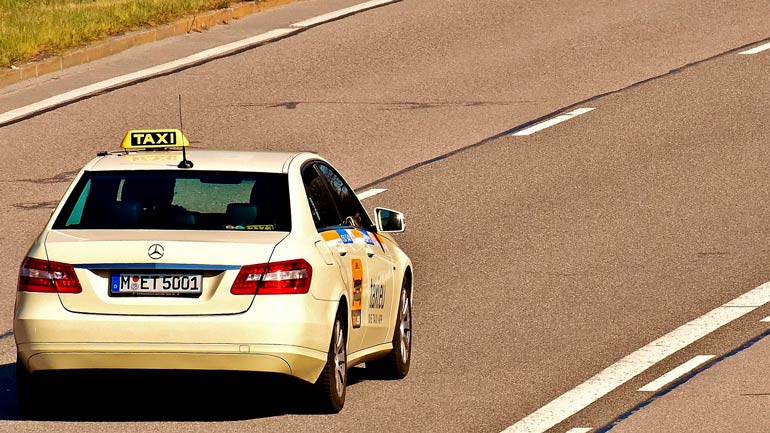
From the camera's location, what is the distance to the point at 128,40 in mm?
22531

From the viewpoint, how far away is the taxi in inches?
356

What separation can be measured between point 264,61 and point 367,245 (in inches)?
454

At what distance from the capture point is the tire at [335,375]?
374 inches

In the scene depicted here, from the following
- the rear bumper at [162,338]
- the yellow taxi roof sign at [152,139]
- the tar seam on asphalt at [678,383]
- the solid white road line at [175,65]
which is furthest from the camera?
the solid white road line at [175,65]

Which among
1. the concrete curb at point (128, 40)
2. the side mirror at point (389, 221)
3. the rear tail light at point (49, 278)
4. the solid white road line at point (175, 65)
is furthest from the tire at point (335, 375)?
the concrete curb at point (128, 40)

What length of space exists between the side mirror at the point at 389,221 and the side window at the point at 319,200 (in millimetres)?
509

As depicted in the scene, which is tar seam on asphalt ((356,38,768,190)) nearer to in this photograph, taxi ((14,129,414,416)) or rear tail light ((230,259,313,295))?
taxi ((14,129,414,416))

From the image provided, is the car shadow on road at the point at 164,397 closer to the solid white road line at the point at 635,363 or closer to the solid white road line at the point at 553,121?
the solid white road line at the point at 635,363

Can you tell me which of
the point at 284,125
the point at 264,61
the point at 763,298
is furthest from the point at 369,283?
the point at 264,61

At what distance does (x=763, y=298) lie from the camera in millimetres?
12984

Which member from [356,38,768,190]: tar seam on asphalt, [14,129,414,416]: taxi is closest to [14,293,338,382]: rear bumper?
[14,129,414,416]: taxi

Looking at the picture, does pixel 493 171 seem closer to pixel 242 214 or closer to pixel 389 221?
pixel 389 221

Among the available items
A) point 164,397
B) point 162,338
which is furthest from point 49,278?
point 164,397

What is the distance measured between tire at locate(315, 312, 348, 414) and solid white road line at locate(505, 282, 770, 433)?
101cm
